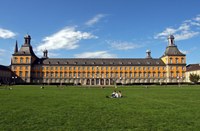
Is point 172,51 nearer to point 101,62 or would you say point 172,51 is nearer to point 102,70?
point 101,62

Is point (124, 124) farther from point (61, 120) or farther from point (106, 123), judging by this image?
point (61, 120)

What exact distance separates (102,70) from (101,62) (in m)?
3.61

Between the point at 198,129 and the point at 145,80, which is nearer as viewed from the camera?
the point at 198,129

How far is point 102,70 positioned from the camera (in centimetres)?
10344

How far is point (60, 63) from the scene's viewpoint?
340ft

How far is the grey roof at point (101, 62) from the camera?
10369 cm

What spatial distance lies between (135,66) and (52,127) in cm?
9623

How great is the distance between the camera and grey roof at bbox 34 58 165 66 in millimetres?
103688

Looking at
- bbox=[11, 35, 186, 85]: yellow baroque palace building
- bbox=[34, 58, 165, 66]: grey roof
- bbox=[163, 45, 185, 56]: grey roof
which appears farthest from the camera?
bbox=[34, 58, 165, 66]: grey roof

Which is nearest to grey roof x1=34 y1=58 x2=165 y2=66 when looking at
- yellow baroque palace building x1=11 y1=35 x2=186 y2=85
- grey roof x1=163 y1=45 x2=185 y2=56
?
yellow baroque palace building x1=11 y1=35 x2=186 y2=85

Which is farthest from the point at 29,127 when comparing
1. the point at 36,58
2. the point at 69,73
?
the point at 36,58

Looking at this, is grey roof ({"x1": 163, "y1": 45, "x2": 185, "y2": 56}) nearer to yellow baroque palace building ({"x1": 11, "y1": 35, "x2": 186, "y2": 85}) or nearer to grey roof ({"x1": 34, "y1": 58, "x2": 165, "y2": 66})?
yellow baroque palace building ({"x1": 11, "y1": 35, "x2": 186, "y2": 85})

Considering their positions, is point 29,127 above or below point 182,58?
below

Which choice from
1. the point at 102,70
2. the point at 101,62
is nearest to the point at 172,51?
the point at 101,62
